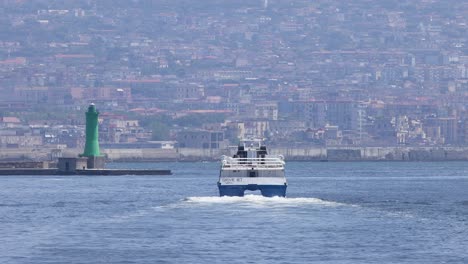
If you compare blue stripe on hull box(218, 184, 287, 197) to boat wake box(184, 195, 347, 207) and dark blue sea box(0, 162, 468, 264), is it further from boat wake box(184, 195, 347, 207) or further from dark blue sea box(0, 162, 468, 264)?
dark blue sea box(0, 162, 468, 264)

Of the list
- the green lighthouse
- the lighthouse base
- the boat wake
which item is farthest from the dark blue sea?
the lighthouse base

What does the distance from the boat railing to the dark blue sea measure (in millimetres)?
1213

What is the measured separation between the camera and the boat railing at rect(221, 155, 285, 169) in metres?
80.8

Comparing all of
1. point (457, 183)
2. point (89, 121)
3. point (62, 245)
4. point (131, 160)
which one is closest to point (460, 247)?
point (62, 245)

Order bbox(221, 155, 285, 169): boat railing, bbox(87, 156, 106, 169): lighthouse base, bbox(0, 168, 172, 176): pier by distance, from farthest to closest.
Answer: bbox(87, 156, 106, 169): lighthouse base
bbox(0, 168, 172, 176): pier
bbox(221, 155, 285, 169): boat railing

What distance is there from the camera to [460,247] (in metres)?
57.9

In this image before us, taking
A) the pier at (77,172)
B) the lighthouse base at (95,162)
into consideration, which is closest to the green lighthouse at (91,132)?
the lighthouse base at (95,162)

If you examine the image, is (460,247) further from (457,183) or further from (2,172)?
(2,172)

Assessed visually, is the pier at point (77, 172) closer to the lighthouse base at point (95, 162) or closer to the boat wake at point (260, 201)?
the lighthouse base at point (95, 162)

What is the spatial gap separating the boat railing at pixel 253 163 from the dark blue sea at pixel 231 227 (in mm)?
1213

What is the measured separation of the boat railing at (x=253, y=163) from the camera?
80812 millimetres

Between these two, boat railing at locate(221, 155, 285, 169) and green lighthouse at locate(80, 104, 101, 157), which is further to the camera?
green lighthouse at locate(80, 104, 101, 157)

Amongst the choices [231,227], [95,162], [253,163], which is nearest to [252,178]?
[253,163]

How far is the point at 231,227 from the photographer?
6397 cm
